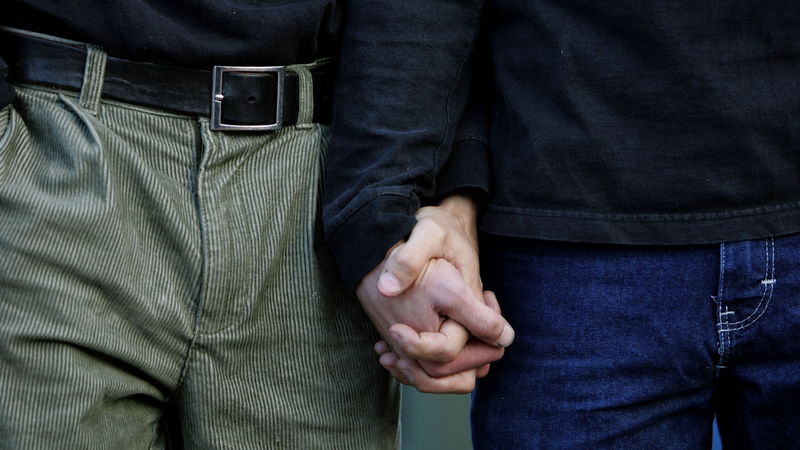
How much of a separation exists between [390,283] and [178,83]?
12.8 inches

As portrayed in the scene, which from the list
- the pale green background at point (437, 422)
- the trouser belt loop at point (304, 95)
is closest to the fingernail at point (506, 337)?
the trouser belt loop at point (304, 95)

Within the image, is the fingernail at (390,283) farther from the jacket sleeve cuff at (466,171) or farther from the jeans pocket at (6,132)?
the jeans pocket at (6,132)

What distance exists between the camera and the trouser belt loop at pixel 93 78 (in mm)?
755

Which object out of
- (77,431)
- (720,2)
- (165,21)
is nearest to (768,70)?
(720,2)

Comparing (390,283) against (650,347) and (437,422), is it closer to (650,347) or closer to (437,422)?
(650,347)

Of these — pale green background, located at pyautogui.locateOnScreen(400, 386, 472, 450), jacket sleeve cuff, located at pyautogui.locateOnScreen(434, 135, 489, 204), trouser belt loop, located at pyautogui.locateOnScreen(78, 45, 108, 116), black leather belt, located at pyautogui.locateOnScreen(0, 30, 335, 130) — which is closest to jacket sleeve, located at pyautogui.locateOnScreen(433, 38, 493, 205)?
jacket sleeve cuff, located at pyautogui.locateOnScreen(434, 135, 489, 204)

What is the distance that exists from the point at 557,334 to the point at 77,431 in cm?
55

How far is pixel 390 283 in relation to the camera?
2.48 ft

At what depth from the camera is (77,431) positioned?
72cm

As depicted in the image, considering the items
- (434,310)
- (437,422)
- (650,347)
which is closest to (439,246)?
(434,310)

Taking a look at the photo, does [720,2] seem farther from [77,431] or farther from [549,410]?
[77,431]

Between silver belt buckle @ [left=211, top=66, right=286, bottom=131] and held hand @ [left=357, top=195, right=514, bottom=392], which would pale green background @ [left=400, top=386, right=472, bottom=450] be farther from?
silver belt buckle @ [left=211, top=66, right=286, bottom=131]

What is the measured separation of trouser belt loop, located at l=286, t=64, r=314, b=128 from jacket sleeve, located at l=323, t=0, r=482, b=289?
32 millimetres

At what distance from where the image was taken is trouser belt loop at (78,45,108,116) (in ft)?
2.48
